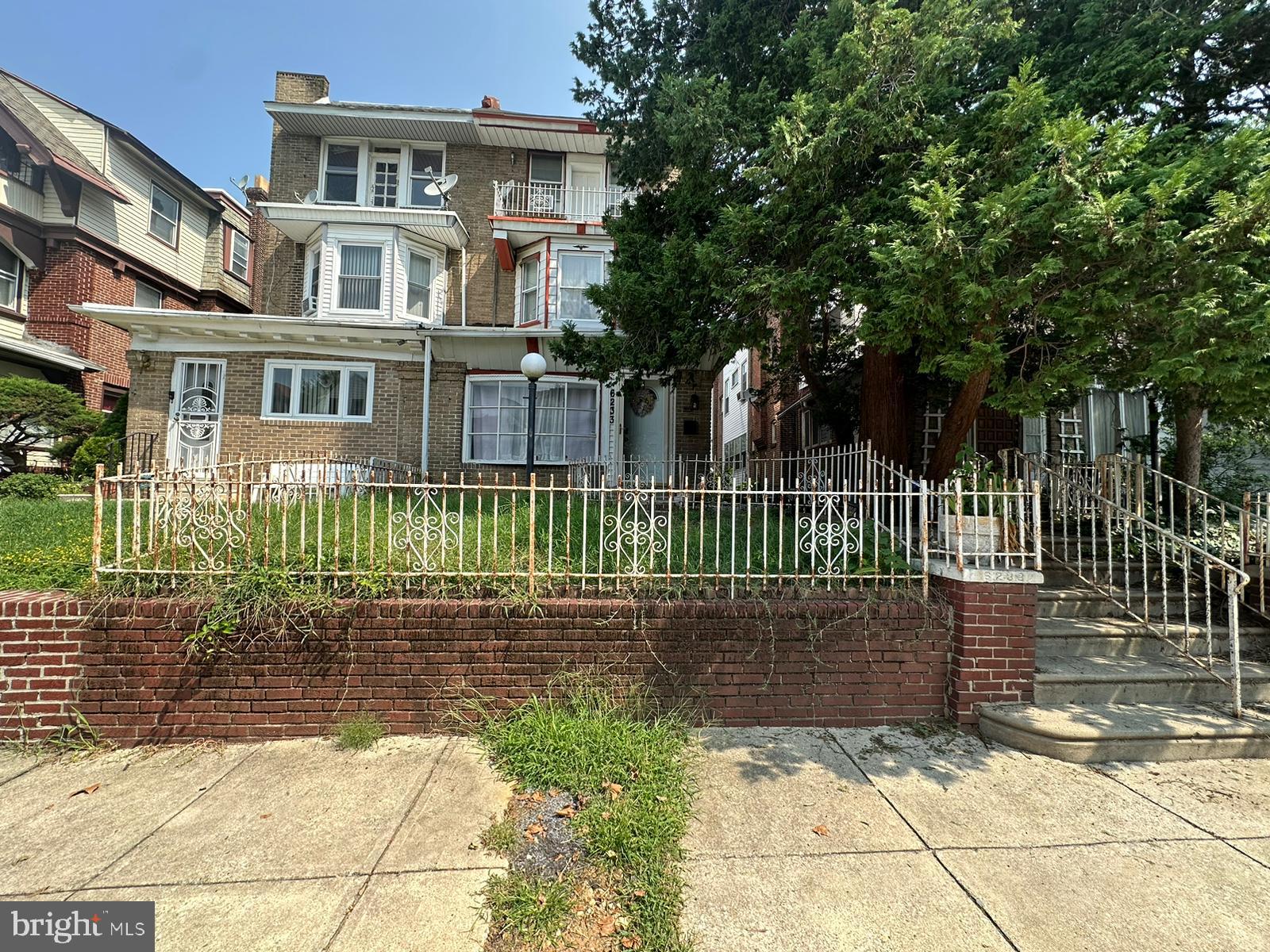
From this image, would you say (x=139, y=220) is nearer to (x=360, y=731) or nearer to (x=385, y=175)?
(x=385, y=175)

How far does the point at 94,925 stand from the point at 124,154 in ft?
73.1

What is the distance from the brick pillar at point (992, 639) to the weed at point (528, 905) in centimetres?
329

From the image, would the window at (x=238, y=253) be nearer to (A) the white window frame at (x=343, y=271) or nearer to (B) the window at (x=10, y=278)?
(B) the window at (x=10, y=278)

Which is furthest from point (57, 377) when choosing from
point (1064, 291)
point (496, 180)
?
point (1064, 291)

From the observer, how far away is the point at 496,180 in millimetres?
14656

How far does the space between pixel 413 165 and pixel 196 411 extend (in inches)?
310

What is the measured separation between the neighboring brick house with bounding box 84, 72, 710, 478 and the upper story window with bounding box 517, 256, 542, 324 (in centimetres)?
4

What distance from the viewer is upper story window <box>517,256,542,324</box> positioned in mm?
Result: 13852

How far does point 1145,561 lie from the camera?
513 centimetres

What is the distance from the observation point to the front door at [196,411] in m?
11.8

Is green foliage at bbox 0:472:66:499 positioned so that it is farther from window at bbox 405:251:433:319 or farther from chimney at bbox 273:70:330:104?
chimney at bbox 273:70:330:104

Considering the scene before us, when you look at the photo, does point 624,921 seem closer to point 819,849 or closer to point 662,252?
point 819,849

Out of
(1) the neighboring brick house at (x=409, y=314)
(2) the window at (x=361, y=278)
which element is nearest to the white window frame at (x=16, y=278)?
(1) the neighboring brick house at (x=409, y=314)

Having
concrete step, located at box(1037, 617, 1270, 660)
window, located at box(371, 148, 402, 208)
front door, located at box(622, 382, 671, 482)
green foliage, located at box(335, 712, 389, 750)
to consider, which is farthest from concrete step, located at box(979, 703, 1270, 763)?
window, located at box(371, 148, 402, 208)
